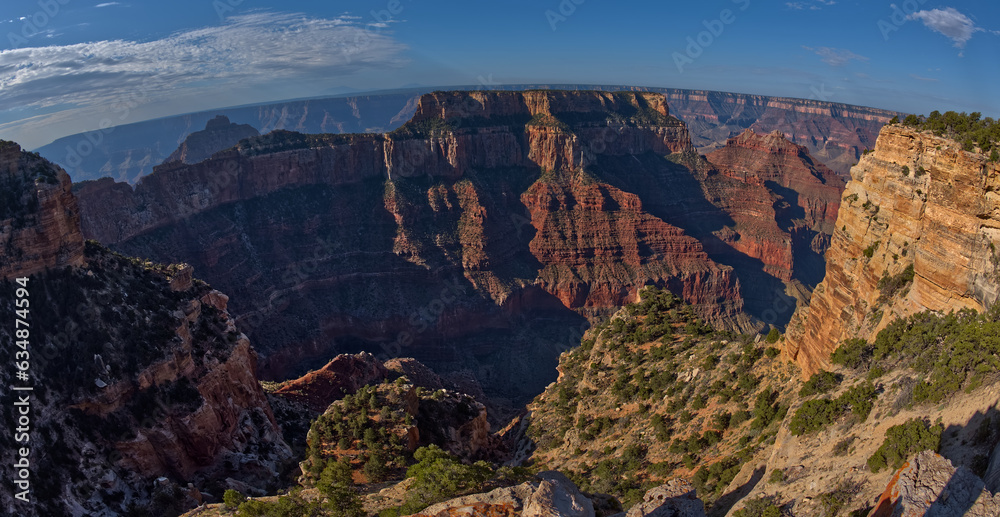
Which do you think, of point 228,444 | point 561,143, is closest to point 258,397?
point 228,444

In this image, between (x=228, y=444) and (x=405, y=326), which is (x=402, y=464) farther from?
(x=405, y=326)

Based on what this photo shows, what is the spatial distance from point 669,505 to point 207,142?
208 metres

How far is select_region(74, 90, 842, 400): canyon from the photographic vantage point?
3302 inches

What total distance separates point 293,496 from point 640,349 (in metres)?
30.9

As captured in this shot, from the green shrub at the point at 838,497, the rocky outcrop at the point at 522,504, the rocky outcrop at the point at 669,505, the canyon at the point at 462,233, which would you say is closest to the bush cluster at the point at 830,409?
the green shrub at the point at 838,497

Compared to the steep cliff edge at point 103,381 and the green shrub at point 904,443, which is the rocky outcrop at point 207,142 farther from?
the green shrub at point 904,443

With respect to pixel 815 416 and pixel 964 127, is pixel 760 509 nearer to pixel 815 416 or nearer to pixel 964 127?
pixel 815 416

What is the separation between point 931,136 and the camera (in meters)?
23.6

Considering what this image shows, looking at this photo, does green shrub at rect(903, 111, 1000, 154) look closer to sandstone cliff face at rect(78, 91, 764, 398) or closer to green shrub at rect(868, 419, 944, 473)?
green shrub at rect(868, 419, 944, 473)

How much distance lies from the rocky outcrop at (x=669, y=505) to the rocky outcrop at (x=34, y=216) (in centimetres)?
4271

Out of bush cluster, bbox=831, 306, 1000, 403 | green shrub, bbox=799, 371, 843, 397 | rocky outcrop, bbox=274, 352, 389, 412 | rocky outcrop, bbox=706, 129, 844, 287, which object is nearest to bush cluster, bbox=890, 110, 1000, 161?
bush cluster, bbox=831, 306, 1000, 403

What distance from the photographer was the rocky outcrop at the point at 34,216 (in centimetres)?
3619

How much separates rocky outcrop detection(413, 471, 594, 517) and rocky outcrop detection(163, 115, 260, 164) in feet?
611

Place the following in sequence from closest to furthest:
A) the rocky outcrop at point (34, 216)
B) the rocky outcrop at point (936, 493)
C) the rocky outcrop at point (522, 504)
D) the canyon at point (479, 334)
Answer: the rocky outcrop at point (936, 493) → the rocky outcrop at point (522, 504) → the canyon at point (479, 334) → the rocky outcrop at point (34, 216)
